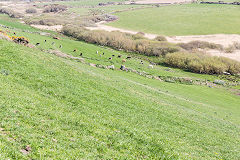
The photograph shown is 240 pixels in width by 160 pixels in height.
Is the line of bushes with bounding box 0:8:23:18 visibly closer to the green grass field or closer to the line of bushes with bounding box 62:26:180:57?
the line of bushes with bounding box 62:26:180:57

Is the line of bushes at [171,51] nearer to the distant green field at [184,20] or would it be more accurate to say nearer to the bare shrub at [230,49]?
the bare shrub at [230,49]

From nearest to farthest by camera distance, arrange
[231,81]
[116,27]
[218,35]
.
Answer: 1. [231,81]
2. [218,35]
3. [116,27]

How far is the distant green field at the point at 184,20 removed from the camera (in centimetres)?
13988

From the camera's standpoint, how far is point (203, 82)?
66.6 m

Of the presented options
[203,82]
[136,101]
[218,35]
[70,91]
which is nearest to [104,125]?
[70,91]

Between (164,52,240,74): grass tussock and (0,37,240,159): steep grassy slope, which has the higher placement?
(0,37,240,159): steep grassy slope

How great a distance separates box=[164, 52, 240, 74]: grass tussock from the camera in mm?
77812

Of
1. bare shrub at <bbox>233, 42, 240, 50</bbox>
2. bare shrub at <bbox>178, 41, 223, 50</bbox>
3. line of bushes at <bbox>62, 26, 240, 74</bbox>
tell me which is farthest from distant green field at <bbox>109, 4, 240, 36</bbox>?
line of bushes at <bbox>62, 26, 240, 74</bbox>

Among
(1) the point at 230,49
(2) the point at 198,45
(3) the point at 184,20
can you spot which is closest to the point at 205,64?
(2) the point at 198,45

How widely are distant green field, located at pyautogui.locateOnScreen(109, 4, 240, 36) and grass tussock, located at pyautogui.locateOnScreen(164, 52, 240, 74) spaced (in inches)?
2195

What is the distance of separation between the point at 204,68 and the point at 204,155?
219 ft

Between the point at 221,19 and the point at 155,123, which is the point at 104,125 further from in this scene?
the point at 221,19

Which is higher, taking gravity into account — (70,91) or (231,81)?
(70,91)

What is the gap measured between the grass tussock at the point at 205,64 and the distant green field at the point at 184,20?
55.7m
